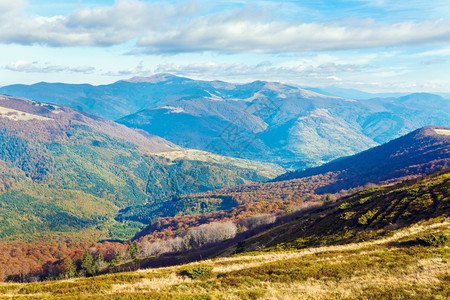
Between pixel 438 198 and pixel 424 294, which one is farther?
pixel 438 198

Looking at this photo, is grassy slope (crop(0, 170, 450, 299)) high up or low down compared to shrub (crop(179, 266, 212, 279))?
up

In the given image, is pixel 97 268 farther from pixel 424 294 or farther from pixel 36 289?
pixel 424 294

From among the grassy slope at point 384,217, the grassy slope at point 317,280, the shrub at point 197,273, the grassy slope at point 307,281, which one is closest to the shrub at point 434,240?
the grassy slope at point 317,280

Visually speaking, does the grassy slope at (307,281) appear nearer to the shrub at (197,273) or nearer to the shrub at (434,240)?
the shrub at (197,273)

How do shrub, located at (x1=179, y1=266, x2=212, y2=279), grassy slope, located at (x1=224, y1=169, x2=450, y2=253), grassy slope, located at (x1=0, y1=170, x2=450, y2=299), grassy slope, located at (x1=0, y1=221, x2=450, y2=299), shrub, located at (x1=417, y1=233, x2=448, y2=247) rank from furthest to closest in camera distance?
grassy slope, located at (x1=224, y1=169, x2=450, y2=253)
shrub, located at (x1=417, y1=233, x2=448, y2=247)
shrub, located at (x1=179, y1=266, x2=212, y2=279)
grassy slope, located at (x1=0, y1=170, x2=450, y2=299)
grassy slope, located at (x1=0, y1=221, x2=450, y2=299)

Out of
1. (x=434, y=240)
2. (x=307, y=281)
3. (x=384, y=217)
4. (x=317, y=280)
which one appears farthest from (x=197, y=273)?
(x=384, y=217)

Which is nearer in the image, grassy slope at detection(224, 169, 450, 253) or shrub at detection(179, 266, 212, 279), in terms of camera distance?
shrub at detection(179, 266, 212, 279)

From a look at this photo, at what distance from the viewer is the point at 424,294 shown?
22.5 metres

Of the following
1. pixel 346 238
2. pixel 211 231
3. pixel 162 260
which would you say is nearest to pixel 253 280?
pixel 346 238

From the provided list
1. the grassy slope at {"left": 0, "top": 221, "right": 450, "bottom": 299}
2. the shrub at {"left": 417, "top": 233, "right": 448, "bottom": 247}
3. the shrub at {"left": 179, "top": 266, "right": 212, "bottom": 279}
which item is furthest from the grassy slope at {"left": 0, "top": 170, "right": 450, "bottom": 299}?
the shrub at {"left": 417, "top": 233, "right": 448, "bottom": 247}

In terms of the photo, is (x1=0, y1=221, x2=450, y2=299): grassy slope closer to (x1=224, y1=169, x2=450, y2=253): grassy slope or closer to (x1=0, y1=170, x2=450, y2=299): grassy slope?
(x1=0, y1=170, x2=450, y2=299): grassy slope

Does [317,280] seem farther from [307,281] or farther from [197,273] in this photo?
[197,273]

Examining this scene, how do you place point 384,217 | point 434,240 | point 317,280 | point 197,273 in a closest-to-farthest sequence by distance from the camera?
point 317,280
point 197,273
point 434,240
point 384,217

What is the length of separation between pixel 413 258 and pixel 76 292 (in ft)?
112
